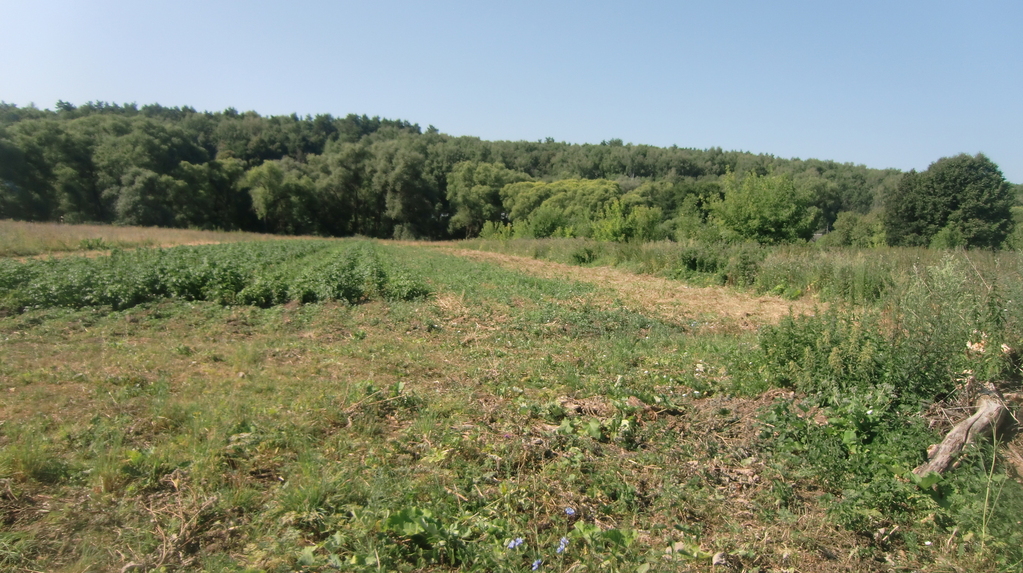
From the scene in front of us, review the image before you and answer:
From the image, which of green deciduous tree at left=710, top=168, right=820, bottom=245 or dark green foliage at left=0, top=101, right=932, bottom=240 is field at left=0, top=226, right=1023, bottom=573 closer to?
green deciduous tree at left=710, top=168, right=820, bottom=245

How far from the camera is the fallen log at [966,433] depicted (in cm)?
344

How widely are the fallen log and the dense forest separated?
17789 millimetres

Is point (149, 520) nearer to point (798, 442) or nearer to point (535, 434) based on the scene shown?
point (535, 434)

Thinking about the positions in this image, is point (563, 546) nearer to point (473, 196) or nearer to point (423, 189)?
point (423, 189)

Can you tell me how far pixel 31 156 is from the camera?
4050 centimetres

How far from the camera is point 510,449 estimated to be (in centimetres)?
382

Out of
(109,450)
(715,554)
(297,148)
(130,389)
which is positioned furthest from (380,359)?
(297,148)

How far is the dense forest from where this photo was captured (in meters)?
29.4

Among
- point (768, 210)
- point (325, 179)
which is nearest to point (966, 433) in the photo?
point (768, 210)

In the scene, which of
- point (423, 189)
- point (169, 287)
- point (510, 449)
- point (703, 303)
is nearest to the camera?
point (510, 449)

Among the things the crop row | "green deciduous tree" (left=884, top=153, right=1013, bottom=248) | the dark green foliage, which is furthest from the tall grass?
"green deciduous tree" (left=884, top=153, right=1013, bottom=248)

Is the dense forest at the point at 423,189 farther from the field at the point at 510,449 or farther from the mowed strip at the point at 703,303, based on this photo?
the field at the point at 510,449

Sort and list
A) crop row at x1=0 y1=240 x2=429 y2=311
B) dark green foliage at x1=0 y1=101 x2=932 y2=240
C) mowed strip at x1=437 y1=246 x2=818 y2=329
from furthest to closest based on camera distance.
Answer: dark green foliage at x1=0 y1=101 x2=932 y2=240, mowed strip at x1=437 y1=246 x2=818 y2=329, crop row at x1=0 y1=240 x2=429 y2=311

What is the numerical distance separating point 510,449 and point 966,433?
3.14 meters
